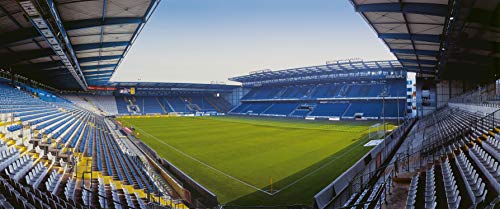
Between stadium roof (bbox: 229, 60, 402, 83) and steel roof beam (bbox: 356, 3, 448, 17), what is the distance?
35111 millimetres

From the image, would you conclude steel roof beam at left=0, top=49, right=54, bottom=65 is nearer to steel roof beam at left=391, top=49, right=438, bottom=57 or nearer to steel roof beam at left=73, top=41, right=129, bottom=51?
steel roof beam at left=73, top=41, right=129, bottom=51

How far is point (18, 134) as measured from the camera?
11625 mm

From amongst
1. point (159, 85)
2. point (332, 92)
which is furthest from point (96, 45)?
point (332, 92)

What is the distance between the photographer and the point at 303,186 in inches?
595

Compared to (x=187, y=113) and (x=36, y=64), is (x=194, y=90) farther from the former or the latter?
(x=36, y=64)

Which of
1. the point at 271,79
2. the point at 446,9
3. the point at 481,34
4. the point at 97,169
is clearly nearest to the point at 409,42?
the point at 481,34

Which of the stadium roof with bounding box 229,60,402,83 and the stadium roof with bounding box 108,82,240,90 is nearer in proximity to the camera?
the stadium roof with bounding box 229,60,402,83

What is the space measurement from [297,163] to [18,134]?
1443 cm

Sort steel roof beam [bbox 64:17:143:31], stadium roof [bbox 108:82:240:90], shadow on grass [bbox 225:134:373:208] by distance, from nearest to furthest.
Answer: shadow on grass [bbox 225:134:373:208], steel roof beam [bbox 64:17:143:31], stadium roof [bbox 108:82:240:90]

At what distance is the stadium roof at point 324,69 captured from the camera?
166 feet

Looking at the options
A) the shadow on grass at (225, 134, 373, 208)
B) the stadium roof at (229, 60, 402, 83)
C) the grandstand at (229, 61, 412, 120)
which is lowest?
the shadow on grass at (225, 134, 373, 208)

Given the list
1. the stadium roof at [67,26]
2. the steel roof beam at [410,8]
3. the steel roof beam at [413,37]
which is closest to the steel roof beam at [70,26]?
the stadium roof at [67,26]

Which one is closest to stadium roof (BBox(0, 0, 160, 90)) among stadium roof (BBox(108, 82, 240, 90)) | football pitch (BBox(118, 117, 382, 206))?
football pitch (BBox(118, 117, 382, 206))

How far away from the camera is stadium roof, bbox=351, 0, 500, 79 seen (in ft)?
43.5
